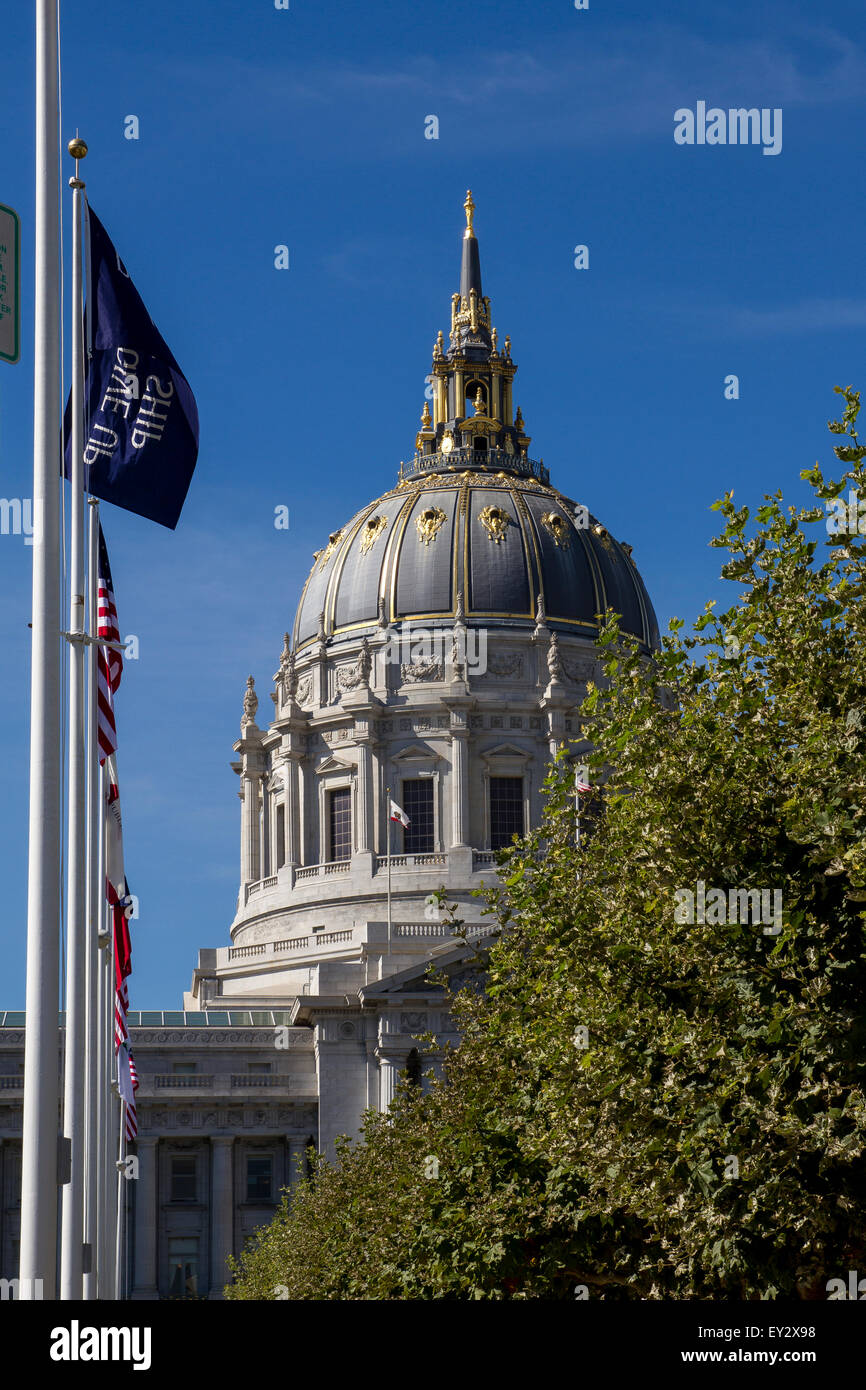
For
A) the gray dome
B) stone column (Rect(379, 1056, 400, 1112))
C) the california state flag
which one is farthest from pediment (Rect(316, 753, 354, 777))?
the california state flag

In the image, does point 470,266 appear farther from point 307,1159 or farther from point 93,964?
point 93,964

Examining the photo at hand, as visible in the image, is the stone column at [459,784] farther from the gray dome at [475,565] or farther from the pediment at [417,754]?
the gray dome at [475,565]

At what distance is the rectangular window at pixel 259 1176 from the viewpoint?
90188 mm

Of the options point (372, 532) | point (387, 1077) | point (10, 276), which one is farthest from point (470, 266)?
point (10, 276)

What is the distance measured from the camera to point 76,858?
27.9 meters

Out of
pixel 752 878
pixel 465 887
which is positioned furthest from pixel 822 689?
pixel 465 887

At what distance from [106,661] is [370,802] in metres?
76.1

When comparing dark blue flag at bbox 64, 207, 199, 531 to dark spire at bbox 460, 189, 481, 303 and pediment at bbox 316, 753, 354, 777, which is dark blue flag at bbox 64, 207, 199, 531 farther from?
dark spire at bbox 460, 189, 481, 303

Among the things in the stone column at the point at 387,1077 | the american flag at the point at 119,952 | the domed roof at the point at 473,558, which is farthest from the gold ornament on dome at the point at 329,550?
the american flag at the point at 119,952

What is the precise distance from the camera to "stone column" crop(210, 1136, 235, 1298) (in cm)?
8819

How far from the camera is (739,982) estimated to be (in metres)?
22.8

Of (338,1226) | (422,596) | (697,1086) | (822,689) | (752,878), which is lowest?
(338,1226)
